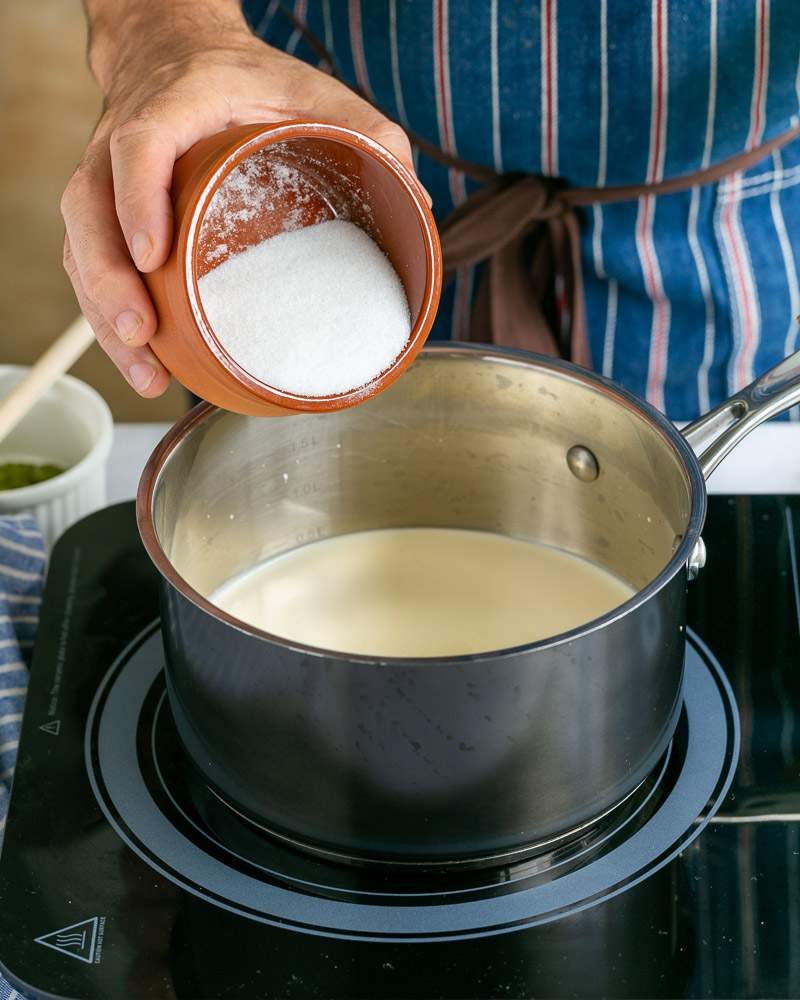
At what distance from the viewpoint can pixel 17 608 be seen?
88cm

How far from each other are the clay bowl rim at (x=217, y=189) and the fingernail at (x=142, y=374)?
3.3 inches

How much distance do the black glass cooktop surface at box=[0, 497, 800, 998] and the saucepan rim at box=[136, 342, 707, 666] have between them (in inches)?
3.8

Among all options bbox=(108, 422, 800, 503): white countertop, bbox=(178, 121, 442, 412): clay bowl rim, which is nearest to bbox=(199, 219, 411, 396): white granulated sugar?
bbox=(178, 121, 442, 412): clay bowl rim

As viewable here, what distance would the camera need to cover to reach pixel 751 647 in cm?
80

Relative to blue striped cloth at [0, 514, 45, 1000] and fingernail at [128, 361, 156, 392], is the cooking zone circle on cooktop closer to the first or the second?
blue striped cloth at [0, 514, 45, 1000]

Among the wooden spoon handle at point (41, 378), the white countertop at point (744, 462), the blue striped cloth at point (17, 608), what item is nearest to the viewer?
the blue striped cloth at point (17, 608)

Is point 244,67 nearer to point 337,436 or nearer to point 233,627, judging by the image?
point 337,436

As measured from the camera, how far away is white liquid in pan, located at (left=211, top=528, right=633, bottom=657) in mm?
813

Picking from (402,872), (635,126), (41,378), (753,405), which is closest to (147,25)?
(41,378)

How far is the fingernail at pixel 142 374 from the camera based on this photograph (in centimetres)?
71

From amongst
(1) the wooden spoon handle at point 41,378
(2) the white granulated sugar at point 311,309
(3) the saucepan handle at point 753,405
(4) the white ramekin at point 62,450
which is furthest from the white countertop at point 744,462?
(2) the white granulated sugar at point 311,309

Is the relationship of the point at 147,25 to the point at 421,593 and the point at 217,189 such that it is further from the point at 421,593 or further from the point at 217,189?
the point at 421,593

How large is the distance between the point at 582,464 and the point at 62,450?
0.44m

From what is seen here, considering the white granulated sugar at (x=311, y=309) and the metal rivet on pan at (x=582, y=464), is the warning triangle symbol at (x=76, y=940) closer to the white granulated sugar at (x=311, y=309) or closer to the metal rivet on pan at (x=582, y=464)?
the white granulated sugar at (x=311, y=309)
